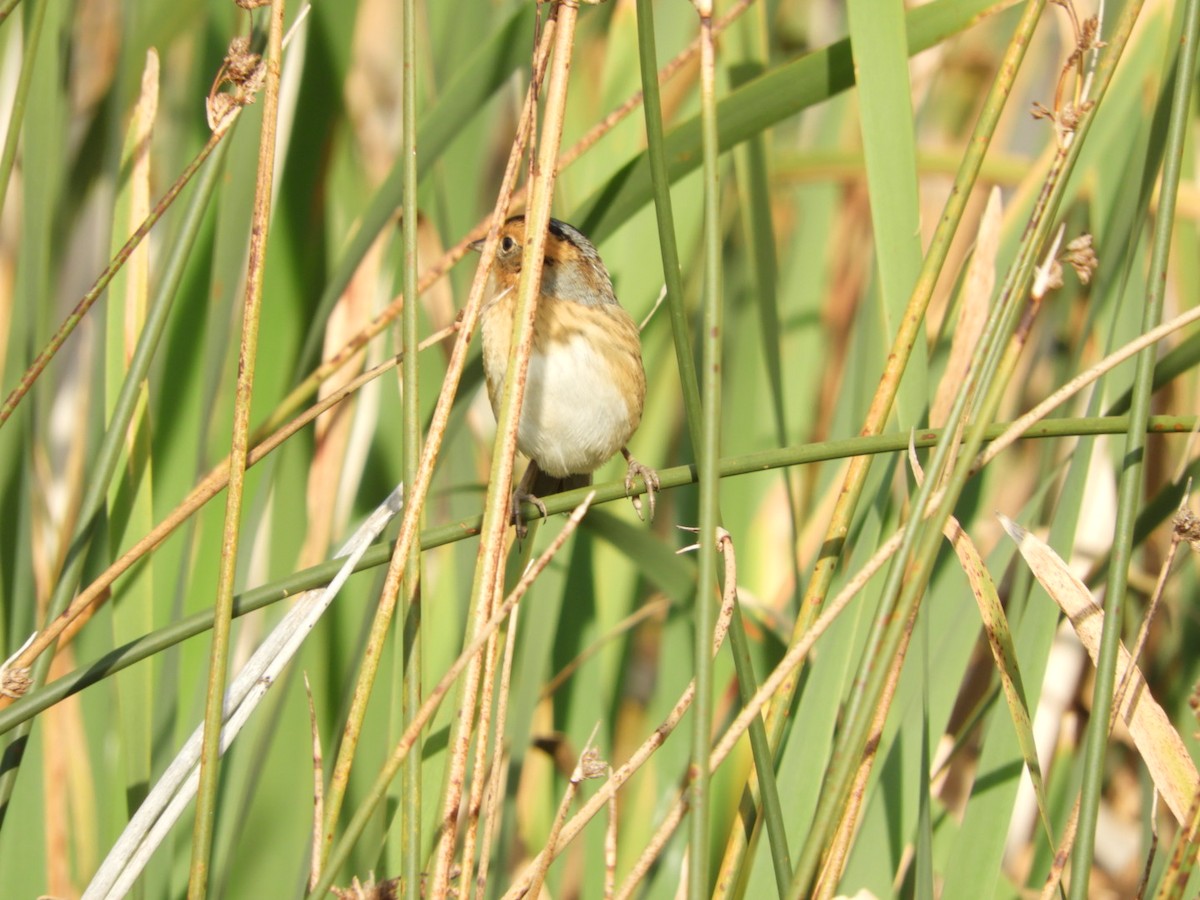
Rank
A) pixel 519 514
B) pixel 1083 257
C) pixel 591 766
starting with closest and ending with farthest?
pixel 591 766 < pixel 1083 257 < pixel 519 514

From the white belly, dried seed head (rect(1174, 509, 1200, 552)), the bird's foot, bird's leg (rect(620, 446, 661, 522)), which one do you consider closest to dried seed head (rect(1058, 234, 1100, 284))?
dried seed head (rect(1174, 509, 1200, 552))

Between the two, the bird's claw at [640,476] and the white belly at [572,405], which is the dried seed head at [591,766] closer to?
the bird's claw at [640,476]

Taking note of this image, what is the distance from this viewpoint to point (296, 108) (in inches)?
73.2

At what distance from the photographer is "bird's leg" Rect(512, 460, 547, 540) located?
1873mm

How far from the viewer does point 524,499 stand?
219cm

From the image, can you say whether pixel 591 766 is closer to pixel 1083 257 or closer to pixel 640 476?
pixel 1083 257

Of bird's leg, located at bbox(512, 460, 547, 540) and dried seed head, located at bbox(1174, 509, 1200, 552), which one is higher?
bird's leg, located at bbox(512, 460, 547, 540)

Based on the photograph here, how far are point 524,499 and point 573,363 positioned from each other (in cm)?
26

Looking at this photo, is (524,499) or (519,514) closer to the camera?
(519,514)

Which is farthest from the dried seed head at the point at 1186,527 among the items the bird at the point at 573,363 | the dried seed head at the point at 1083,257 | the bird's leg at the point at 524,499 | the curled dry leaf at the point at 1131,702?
the bird at the point at 573,363

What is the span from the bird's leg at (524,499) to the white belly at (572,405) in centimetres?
11

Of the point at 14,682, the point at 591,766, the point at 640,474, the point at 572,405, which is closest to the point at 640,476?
the point at 640,474

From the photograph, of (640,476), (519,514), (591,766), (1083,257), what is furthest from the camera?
(640,476)

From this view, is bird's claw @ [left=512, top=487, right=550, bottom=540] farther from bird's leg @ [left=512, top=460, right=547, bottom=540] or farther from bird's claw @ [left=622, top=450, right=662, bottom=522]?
bird's claw @ [left=622, top=450, right=662, bottom=522]
